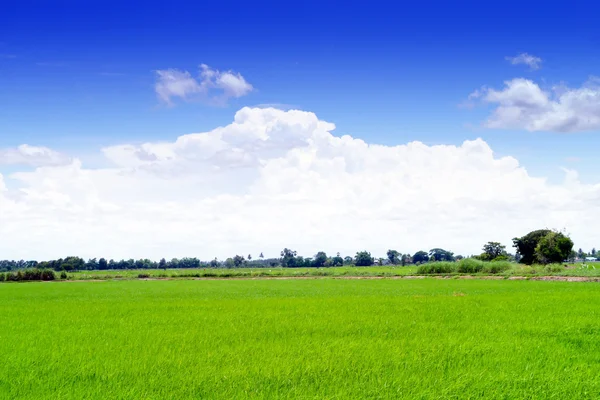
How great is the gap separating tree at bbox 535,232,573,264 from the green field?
53.0 m

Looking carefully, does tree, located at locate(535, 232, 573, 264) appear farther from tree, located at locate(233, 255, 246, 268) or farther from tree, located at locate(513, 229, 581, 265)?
tree, located at locate(233, 255, 246, 268)

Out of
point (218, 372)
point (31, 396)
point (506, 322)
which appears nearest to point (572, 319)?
point (506, 322)

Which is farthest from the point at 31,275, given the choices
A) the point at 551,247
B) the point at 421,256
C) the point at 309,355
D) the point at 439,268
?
the point at 421,256

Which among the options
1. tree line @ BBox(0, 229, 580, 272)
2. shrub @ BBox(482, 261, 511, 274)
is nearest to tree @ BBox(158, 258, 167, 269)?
tree line @ BBox(0, 229, 580, 272)

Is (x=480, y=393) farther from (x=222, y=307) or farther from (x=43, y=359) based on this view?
(x=222, y=307)

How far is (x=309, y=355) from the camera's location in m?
8.59

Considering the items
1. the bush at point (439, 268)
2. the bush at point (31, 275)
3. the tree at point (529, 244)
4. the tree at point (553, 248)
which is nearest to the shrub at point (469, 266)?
the bush at point (439, 268)

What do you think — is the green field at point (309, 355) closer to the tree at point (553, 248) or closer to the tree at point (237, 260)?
the tree at point (553, 248)

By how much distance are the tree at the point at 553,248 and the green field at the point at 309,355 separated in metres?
53.0

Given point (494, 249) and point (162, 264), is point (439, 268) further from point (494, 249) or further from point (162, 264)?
point (162, 264)

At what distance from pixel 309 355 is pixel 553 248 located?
205ft

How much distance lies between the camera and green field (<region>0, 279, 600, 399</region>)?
6.86 m

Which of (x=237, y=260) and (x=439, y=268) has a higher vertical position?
(x=237, y=260)

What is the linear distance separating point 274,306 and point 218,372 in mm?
9288
